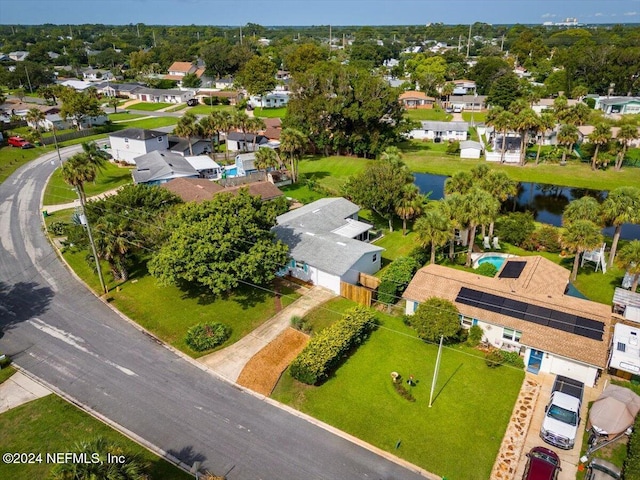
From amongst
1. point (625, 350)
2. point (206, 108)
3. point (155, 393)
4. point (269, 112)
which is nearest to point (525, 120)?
point (625, 350)

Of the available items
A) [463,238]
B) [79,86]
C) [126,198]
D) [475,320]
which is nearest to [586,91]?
[463,238]

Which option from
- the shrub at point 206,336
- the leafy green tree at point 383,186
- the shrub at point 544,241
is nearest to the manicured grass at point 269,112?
the leafy green tree at point 383,186

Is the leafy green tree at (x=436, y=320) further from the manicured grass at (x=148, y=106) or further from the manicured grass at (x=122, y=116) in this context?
the manicured grass at (x=148, y=106)

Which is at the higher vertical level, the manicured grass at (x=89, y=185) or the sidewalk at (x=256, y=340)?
the manicured grass at (x=89, y=185)

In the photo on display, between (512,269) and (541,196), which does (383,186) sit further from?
(541,196)

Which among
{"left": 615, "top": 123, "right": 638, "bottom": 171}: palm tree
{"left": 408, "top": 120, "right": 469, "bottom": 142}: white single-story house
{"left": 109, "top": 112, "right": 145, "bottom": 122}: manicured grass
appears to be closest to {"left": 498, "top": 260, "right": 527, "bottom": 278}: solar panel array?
{"left": 615, "top": 123, "right": 638, "bottom": 171}: palm tree

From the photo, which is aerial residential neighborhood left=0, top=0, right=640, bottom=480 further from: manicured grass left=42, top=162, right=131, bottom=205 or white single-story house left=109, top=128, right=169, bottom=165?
white single-story house left=109, top=128, right=169, bottom=165
